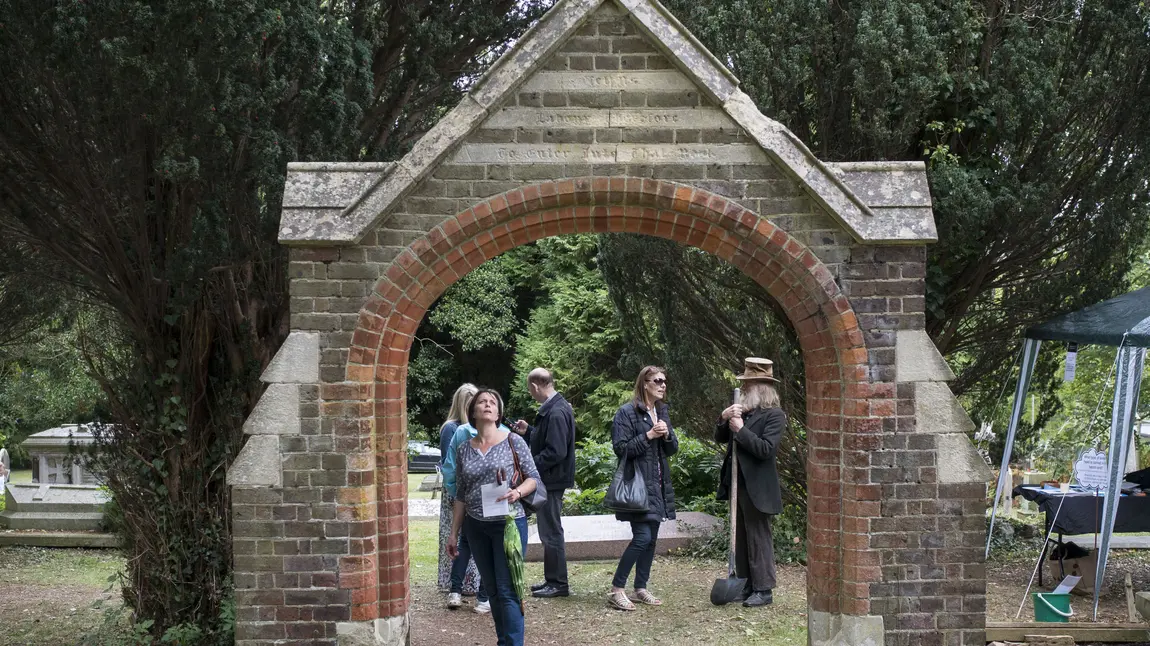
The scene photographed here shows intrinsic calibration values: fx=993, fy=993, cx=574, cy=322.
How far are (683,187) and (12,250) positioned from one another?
5890mm

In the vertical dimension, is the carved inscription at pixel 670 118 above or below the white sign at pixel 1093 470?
above

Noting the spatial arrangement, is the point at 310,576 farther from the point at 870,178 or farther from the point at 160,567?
the point at 870,178

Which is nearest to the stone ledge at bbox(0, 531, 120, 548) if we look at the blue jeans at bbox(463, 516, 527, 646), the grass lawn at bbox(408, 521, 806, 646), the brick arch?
the grass lawn at bbox(408, 521, 806, 646)

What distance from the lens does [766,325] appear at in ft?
32.1

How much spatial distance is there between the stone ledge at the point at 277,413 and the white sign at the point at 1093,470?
607 centimetres

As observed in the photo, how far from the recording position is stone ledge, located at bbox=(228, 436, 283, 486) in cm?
576

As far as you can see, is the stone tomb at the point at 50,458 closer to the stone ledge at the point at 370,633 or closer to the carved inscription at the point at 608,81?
the stone ledge at the point at 370,633

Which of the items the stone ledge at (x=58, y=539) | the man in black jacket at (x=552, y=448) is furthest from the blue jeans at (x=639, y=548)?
the stone ledge at (x=58, y=539)

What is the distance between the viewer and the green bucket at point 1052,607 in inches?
287

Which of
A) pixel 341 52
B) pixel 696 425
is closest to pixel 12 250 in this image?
pixel 341 52

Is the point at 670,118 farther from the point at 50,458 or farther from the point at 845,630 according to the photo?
the point at 50,458

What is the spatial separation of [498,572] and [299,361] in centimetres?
173

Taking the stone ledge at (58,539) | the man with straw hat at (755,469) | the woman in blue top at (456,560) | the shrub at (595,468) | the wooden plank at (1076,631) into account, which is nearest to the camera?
the wooden plank at (1076,631)

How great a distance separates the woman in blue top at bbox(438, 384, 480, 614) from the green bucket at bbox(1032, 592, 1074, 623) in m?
4.15
